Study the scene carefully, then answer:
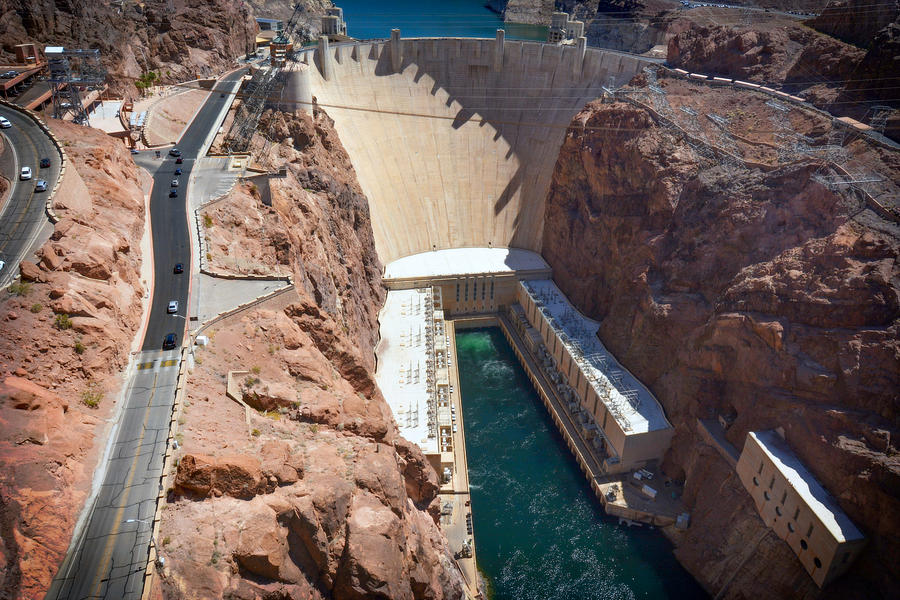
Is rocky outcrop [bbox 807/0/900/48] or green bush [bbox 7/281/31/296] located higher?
rocky outcrop [bbox 807/0/900/48]

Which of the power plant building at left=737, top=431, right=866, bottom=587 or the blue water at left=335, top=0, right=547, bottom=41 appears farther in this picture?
the blue water at left=335, top=0, right=547, bottom=41

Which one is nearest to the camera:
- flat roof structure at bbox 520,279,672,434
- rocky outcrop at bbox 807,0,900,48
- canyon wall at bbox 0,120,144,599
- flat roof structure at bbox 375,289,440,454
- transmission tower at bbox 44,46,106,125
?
canyon wall at bbox 0,120,144,599

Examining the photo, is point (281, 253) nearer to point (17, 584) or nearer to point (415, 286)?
point (17, 584)

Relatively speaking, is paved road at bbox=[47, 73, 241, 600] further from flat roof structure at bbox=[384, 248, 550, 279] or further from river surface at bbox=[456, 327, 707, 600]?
flat roof structure at bbox=[384, 248, 550, 279]

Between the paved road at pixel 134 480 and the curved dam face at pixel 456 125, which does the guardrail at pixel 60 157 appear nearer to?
the paved road at pixel 134 480

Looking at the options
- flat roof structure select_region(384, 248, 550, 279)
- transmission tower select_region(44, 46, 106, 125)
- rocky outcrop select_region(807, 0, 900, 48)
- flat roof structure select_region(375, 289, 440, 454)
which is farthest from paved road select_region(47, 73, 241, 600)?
rocky outcrop select_region(807, 0, 900, 48)
